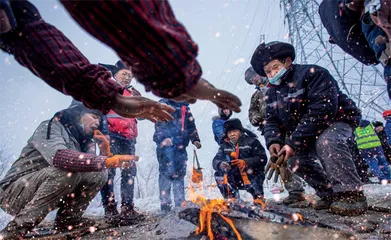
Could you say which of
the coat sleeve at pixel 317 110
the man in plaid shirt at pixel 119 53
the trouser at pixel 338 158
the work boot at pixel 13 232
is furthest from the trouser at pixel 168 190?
the man in plaid shirt at pixel 119 53

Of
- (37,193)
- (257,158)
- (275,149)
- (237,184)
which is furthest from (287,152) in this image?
(37,193)

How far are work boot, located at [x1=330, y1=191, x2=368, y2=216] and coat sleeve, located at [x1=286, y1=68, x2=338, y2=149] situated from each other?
26.1 inches

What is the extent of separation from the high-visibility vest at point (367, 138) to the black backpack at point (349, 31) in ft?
19.4

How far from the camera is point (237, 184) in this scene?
4.41m

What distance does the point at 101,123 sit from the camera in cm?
350

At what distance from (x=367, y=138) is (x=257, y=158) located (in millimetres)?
4627

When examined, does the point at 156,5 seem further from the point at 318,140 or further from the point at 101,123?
the point at 101,123

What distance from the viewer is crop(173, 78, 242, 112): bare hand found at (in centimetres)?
105

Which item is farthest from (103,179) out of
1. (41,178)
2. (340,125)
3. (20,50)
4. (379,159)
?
(379,159)

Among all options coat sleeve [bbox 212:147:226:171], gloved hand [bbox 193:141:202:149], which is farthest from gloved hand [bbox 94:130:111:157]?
coat sleeve [bbox 212:147:226:171]

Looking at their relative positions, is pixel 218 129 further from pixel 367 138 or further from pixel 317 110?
pixel 367 138

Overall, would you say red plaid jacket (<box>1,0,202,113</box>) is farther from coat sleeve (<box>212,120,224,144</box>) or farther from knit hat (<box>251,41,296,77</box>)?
coat sleeve (<box>212,120,224,144</box>)

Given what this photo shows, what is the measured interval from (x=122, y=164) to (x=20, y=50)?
4.96 feet

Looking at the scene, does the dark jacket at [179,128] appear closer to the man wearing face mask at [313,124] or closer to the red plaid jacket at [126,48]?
the man wearing face mask at [313,124]
